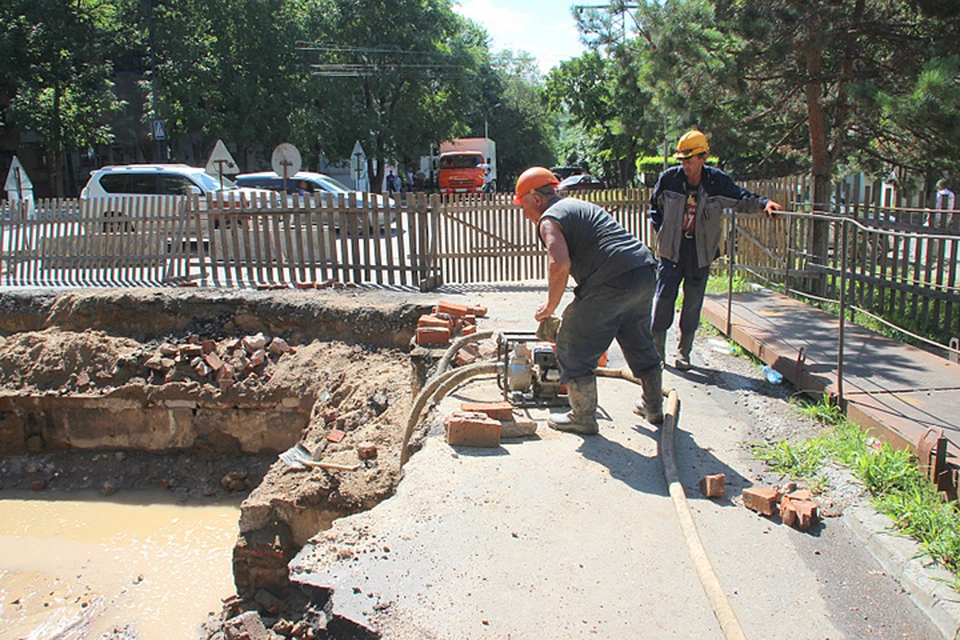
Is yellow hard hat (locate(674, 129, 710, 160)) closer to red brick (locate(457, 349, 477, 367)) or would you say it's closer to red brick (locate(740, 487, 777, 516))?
red brick (locate(457, 349, 477, 367))

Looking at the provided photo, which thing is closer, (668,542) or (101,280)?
(668,542)

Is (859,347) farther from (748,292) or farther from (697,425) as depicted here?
(748,292)

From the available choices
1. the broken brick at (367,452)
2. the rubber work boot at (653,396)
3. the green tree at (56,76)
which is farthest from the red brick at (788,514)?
the green tree at (56,76)

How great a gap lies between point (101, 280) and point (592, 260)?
10.7 m

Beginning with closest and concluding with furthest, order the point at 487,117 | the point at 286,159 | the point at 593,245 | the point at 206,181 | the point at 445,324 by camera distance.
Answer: the point at 593,245 < the point at 445,324 < the point at 286,159 < the point at 206,181 < the point at 487,117

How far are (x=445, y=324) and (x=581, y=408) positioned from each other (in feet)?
10.5

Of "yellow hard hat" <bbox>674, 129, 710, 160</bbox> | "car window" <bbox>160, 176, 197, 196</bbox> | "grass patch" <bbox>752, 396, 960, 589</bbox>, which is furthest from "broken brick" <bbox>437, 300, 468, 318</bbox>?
"car window" <bbox>160, 176, 197, 196</bbox>

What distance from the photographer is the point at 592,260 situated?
4527 millimetres

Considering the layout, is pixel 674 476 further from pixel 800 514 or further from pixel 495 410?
pixel 495 410

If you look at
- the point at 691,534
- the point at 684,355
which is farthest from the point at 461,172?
the point at 691,534

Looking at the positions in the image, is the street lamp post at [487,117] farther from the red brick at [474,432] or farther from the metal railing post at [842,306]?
the red brick at [474,432]

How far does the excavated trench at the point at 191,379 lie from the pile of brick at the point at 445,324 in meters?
0.45

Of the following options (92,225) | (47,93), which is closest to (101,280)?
(92,225)

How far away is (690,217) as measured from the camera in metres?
5.86
